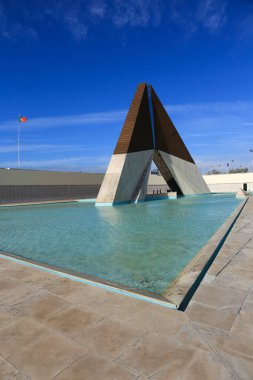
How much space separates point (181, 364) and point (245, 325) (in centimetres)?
72

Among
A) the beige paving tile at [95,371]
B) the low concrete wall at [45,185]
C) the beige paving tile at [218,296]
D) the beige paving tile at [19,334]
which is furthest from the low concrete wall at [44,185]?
the beige paving tile at [95,371]

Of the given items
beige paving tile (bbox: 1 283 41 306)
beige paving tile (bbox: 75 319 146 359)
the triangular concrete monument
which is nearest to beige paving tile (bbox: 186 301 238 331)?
beige paving tile (bbox: 75 319 146 359)

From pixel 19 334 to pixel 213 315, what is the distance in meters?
1.56

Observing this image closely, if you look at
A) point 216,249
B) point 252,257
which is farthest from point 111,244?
point 252,257

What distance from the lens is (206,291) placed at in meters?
2.71

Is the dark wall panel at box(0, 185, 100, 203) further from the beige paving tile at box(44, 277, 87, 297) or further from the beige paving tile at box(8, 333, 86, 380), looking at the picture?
the beige paving tile at box(8, 333, 86, 380)

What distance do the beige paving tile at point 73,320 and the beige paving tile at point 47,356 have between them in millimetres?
111

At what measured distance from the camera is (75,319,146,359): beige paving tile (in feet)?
5.82

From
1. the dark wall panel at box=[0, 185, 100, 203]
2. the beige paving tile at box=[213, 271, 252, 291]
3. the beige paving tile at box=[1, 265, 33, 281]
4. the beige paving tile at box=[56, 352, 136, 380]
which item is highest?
the dark wall panel at box=[0, 185, 100, 203]

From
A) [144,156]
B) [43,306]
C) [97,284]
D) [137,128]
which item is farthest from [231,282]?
[144,156]

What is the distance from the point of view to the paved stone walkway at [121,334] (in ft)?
5.21

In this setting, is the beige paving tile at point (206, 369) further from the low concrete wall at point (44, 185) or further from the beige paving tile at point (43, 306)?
the low concrete wall at point (44, 185)

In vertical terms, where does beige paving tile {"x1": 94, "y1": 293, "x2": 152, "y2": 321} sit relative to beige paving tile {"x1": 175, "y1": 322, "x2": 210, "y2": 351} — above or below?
below

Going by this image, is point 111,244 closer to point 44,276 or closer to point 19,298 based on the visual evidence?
point 44,276
